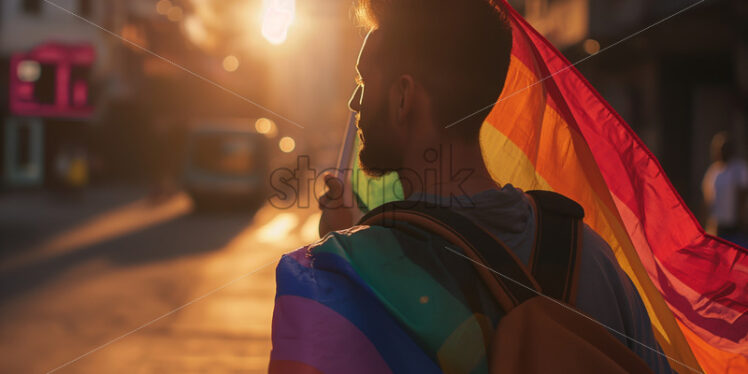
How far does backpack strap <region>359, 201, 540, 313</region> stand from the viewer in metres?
1.15

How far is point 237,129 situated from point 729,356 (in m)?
20.5

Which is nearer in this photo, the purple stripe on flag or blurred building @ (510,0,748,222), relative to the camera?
the purple stripe on flag

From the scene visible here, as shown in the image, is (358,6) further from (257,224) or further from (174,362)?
(257,224)

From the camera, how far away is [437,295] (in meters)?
1.13

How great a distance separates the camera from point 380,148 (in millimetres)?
1384

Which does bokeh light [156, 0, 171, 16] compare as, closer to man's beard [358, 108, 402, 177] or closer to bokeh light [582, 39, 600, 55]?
bokeh light [582, 39, 600, 55]

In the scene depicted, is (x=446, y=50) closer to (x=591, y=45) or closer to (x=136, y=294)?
(x=136, y=294)

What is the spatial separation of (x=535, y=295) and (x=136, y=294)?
7562 mm

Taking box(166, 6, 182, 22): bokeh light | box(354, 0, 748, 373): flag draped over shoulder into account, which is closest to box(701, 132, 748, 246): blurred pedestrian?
box(354, 0, 748, 373): flag draped over shoulder

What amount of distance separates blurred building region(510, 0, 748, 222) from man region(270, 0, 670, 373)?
14.0 m

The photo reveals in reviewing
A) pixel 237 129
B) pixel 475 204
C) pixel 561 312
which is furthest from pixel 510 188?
pixel 237 129

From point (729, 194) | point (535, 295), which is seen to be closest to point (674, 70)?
point (729, 194)

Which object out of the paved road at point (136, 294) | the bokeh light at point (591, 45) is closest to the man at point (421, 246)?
the paved road at point (136, 294)

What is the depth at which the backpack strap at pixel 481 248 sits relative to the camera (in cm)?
115
